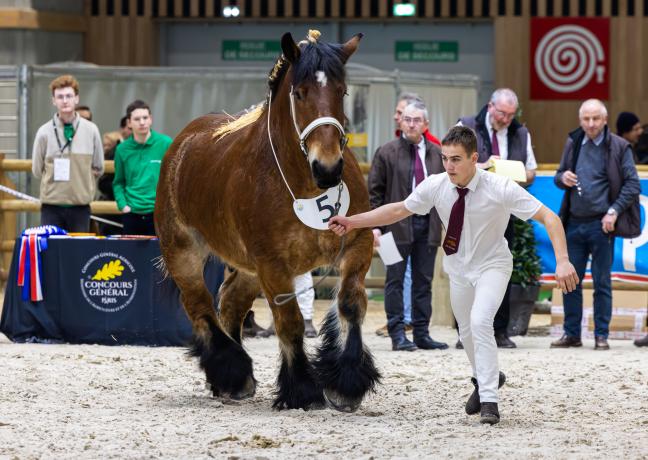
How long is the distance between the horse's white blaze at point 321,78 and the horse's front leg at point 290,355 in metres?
1.06

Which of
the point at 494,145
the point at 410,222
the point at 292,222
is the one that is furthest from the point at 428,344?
the point at 292,222

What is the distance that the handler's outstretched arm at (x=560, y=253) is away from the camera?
6.43 metres

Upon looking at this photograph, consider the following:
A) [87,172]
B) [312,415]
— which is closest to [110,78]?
[87,172]

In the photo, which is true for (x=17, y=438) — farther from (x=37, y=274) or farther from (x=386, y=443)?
(x=37, y=274)

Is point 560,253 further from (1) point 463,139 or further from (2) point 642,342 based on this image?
(2) point 642,342

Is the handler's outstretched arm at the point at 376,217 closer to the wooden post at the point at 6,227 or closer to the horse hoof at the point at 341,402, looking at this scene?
the horse hoof at the point at 341,402

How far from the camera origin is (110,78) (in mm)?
15539

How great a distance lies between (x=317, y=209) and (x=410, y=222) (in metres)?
3.45

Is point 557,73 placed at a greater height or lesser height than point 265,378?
greater

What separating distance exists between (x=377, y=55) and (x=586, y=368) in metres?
11.0

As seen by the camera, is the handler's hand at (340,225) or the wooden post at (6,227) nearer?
the handler's hand at (340,225)

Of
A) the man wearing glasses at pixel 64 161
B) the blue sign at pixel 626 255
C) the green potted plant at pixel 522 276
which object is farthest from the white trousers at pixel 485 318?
the blue sign at pixel 626 255

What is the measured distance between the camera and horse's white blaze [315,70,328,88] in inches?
279

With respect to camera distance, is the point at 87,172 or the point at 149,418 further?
the point at 87,172
